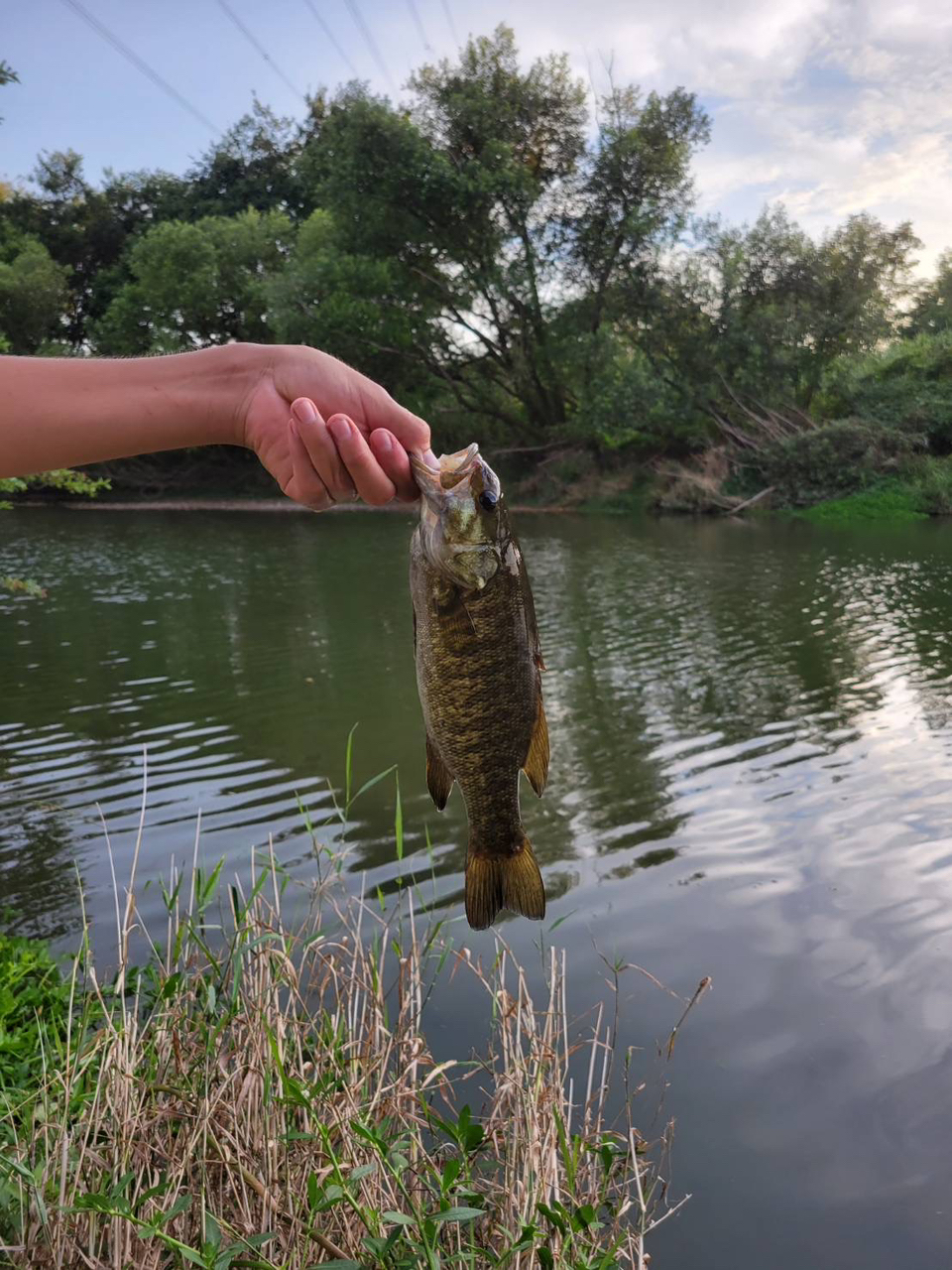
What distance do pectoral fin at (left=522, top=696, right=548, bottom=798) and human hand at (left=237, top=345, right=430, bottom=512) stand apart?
714 millimetres

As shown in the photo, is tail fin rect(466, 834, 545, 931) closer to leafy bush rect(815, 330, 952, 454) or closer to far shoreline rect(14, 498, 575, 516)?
far shoreline rect(14, 498, 575, 516)

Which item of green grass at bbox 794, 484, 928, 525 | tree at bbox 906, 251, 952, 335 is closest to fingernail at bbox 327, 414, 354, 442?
green grass at bbox 794, 484, 928, 525

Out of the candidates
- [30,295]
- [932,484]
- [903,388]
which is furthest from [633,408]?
[30,295]

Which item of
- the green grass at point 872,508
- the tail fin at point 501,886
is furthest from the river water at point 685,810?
the green grass at point 872,508

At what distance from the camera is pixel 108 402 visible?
219 cm

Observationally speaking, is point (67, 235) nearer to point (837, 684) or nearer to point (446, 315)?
point (446, 315)

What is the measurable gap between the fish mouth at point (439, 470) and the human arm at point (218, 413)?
3 cm

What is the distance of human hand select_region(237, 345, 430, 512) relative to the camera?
2.19m

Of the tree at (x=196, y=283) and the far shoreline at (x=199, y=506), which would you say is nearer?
the far shoreline at (x=199, y=506)

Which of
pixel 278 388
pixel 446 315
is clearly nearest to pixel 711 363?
pixel 446 315

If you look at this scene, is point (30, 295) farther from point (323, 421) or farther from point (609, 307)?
point (323, 421)

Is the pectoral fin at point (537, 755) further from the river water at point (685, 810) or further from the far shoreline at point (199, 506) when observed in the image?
the far shoreline at point (199, 506)

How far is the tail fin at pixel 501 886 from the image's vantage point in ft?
8.73

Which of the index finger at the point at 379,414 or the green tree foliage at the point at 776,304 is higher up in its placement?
the green tree foliage at the point at 776,304
